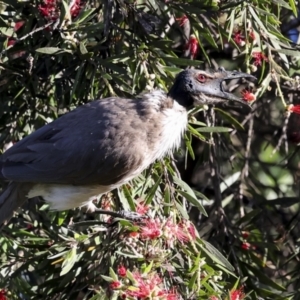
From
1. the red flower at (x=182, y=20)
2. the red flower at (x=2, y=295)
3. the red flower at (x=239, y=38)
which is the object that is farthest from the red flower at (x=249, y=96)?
the red flower at (x=2, y=295)

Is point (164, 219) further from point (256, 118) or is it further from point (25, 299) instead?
point (256, 118)

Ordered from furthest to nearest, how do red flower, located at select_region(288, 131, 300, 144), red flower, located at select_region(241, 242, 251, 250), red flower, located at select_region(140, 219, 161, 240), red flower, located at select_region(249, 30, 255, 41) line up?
red flower, located at select_region(288, 131, 300, 144)
red flower, located at select_region(241, 242, 251, 250)
red flower, located at select_region(249, 30, 255, 41)
red flower, located at select_region(140, 219, 161, 240)

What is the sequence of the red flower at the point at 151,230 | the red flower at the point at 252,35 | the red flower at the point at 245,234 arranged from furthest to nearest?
1. the red flower at the point at 245,234
2. the red flower at the point at 252,35
3. the red flower at the point at 151,230

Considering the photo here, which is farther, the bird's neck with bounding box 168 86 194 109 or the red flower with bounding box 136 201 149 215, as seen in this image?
the bird's neck with bounding box 168 86 194 109

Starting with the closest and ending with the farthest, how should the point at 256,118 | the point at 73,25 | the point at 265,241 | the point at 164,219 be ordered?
the point at 164,219 → the point at 73,25 → the point at 265,241 → the point at 256,118

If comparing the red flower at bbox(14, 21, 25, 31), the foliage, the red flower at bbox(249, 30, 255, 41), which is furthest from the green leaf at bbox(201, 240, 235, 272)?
the red flower at bbox(14, 21, 25, 31)

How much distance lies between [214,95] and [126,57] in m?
0.41

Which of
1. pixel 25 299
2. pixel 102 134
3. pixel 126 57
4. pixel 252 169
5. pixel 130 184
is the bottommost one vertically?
pixel 252 169

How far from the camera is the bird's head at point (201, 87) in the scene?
11.7ft

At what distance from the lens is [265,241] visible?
4250mm

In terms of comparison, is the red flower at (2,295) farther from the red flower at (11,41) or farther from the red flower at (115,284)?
the red flower at (11,41)

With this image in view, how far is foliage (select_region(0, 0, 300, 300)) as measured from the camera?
3121 millimetres

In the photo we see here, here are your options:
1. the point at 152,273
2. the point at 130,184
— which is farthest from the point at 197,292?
the point at 130,184

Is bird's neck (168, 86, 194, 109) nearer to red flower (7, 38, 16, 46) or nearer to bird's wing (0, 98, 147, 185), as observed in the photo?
bird's wing (0, 98, 147, 185)
